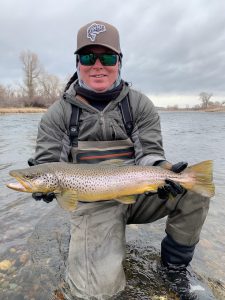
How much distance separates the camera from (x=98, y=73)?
3.31 metres

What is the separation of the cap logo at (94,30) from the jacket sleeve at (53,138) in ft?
2.24

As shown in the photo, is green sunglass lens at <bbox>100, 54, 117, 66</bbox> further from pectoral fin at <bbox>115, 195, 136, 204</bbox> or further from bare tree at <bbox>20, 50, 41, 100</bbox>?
bare tree at <bbox>20, 50, 41, 100</bbox>

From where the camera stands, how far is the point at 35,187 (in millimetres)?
2938

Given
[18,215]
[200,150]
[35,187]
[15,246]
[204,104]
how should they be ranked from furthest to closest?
[204,104], [200,150], [18,215], [15,246], [35,187]

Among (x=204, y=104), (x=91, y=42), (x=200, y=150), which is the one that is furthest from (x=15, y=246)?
(x=204, y=104)

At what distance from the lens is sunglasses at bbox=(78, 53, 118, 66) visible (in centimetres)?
324

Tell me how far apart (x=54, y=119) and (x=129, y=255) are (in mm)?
1591

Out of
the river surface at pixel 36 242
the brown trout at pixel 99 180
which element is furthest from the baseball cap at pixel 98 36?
the river surface at pixel 36 242

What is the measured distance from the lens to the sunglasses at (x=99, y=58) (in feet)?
10.6

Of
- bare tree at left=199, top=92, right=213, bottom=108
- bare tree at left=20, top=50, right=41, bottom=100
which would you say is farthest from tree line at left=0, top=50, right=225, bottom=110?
bare tree at left=199, top=92, right=213, bottom=108

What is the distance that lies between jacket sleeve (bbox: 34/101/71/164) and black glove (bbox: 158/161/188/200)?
0.99 m

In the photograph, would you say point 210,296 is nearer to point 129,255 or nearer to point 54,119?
point 129,255

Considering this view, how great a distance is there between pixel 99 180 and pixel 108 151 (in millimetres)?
412

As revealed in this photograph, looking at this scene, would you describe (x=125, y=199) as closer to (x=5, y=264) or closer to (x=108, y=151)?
(x=108, y=151)
